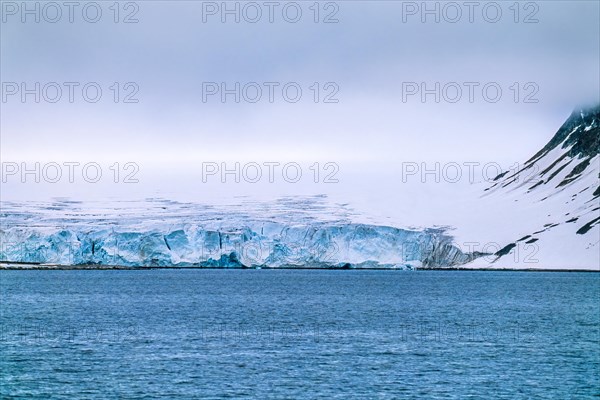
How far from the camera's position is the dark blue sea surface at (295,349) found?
35906 mm

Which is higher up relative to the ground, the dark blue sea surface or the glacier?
the glacier

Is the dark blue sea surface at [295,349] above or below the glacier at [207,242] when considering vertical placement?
below

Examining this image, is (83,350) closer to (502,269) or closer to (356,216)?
(356,216)

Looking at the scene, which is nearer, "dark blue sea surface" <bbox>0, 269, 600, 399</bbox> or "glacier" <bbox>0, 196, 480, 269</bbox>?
"dark blue sea surface" <bbox>0, 269, 600, 399</bbox>

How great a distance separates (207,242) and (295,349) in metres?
96.0

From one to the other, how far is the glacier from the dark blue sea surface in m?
49.9

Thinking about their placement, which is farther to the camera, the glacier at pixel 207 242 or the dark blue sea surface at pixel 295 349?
the glacier at pixel 207 242

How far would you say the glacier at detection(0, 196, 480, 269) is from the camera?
137875 millimetres

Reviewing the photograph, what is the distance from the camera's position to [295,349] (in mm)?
47156

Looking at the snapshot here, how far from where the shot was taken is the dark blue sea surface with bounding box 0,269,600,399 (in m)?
35.9

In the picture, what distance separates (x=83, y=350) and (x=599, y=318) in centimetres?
4280

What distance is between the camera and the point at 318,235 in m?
147

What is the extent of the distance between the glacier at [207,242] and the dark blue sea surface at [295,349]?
4985 centimetres

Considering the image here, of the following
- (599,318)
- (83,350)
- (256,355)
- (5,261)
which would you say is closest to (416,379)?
(256,355)
